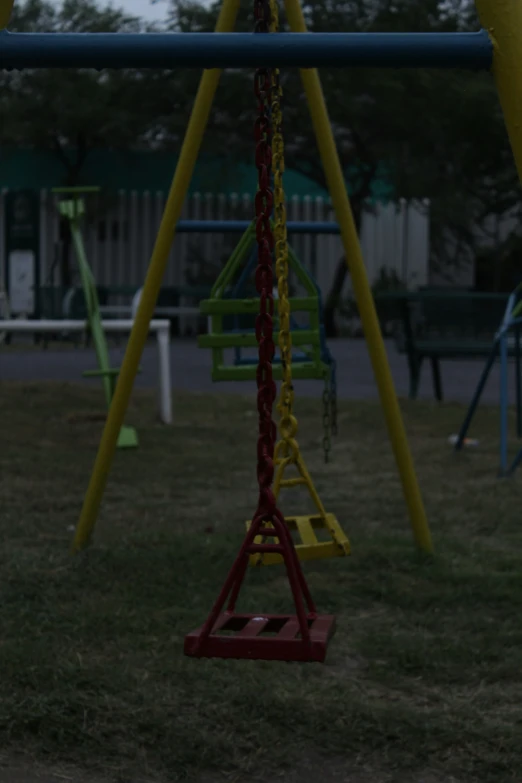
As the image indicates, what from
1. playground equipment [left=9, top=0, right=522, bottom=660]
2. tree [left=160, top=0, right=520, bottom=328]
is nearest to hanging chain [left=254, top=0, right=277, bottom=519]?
playground equipment [left=9, top=0, right=522, bottom=660]

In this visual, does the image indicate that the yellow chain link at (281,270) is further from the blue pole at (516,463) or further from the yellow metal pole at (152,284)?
the blue pole at (516,463)

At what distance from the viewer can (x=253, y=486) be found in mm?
6430

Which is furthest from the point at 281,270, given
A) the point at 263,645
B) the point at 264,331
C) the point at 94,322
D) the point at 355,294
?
the point at 94,322

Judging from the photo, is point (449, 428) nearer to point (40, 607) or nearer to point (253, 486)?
point (253, 486)

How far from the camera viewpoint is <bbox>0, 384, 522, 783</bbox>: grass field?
8.86 ft

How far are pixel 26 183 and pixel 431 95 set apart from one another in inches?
289

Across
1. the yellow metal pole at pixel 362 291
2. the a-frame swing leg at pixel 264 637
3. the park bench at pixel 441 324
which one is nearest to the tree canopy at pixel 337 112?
the park bench at pixel 441 324

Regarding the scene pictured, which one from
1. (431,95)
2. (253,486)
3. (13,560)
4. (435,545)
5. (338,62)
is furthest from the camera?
(431,95)

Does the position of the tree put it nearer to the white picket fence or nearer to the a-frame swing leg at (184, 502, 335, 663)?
the white picket fence

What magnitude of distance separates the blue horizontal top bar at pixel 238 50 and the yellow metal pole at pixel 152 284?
1685mm

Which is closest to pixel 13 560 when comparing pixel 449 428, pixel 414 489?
pixel 414 489

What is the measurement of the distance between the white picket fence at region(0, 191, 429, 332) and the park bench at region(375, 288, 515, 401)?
10.9 meters

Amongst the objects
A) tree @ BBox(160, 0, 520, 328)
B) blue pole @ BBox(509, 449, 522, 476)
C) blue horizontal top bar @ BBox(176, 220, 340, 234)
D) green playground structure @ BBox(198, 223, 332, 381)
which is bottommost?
blue pole @ BBox(509, 449, 522, 476)

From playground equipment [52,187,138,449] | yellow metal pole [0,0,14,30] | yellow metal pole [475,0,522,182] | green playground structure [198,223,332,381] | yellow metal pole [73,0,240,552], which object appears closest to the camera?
yellow metal pole [475,0,522,182]
